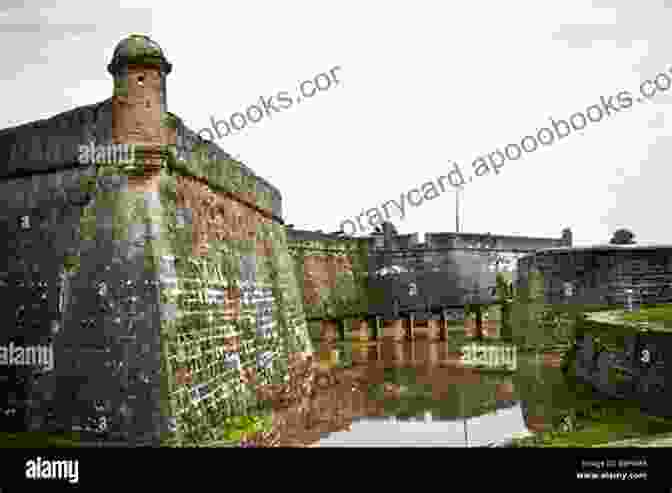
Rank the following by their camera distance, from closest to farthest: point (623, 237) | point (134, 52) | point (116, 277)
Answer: point (116, 277) → point (134, 52) → point (623, 237)

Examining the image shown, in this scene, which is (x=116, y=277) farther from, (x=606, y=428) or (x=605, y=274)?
(x=605, y=274)

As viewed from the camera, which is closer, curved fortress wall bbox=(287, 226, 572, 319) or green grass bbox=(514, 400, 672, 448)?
green grass bbox=(514, 400, 672, 448)

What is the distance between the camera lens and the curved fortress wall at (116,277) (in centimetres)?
677

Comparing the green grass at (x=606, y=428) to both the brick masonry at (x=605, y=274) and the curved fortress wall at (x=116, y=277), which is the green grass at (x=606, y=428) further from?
the brick masonry at (x=605, y=274)

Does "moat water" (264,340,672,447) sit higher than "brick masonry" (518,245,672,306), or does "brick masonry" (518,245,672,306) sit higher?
"brick masonry" (518,245,672,306)

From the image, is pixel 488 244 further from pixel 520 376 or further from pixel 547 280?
pixel 520 376

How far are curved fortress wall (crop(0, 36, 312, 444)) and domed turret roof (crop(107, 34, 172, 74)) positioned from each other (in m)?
0.02

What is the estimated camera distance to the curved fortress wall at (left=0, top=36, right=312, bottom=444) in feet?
22.2

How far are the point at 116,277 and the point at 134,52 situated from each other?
2944 millimetres

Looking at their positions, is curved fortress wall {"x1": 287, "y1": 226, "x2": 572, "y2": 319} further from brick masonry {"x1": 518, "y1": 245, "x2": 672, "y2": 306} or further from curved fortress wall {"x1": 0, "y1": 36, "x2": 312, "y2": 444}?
curved fortress wall {"x1": 0, "y1": 36, "x2": 312, "y2": 444}

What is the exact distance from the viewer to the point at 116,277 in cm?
705

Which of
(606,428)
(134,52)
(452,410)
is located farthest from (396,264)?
(134,52)

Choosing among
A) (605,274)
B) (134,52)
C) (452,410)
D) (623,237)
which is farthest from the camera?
(623,237)

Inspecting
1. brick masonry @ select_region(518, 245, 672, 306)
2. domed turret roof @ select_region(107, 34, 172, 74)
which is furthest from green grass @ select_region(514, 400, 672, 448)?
brick masonry @ select_region(518, 245, 672, 306)
